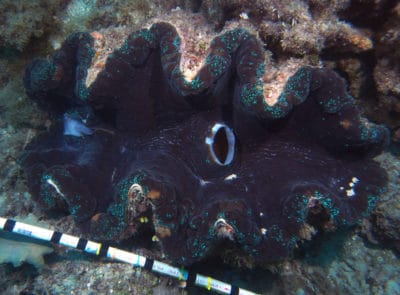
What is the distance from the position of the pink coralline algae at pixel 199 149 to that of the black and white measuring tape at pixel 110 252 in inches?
10.8

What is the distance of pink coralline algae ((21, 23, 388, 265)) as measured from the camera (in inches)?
93.3

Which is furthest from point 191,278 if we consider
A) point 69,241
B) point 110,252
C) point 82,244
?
point 69,241

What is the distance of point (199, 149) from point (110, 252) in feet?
4.33

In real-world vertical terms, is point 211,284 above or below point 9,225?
below

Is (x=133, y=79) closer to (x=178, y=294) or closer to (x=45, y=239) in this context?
(x=45, y=239)

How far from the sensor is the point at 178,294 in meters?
3.02

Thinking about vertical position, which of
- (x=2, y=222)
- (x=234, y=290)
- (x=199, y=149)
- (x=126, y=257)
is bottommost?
(x=234, y=290)

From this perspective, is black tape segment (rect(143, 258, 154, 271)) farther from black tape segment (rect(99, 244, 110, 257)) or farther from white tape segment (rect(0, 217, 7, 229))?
white tape segment (rect(0, 217, 7, 229))

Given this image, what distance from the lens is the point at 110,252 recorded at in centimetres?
293

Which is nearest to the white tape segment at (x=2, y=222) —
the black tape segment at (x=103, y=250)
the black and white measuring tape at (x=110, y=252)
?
the black and white measuring tape at (x=110, y=252)

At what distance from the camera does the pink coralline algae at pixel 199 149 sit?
2.37 metres

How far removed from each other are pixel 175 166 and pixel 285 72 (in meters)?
1.32

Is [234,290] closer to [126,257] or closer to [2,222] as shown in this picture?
[126,257]

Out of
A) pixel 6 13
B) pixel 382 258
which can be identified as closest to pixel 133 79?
pixel 6 13
